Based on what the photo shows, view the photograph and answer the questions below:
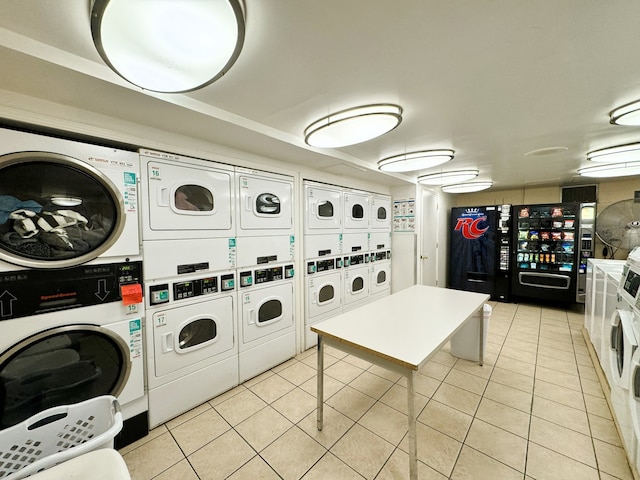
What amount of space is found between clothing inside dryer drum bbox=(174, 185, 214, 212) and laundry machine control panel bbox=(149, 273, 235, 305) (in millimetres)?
586

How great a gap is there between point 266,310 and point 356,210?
6.41ft

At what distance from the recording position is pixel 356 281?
3.69 meters

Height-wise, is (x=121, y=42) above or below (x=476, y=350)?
above

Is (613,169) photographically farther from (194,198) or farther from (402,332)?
(194,198)

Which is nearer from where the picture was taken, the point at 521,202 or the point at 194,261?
the point at 194,261

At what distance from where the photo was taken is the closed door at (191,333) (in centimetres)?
181

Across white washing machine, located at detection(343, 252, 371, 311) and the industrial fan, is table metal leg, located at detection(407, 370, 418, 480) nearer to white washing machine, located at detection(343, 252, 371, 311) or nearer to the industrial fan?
white washing machine, located at detection(343, 252, 371, 311)

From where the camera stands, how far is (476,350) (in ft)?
8.59

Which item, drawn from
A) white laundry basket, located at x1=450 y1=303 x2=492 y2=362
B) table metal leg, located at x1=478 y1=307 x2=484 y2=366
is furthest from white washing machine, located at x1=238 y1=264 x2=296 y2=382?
table metal leg, located at x1=478 y1=307 x2=484 y2=366

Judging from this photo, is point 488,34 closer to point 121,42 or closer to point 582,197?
point 121,42

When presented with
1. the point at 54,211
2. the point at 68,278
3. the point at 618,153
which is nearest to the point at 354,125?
the point at 54,211

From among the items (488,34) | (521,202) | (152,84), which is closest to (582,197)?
(521,202)

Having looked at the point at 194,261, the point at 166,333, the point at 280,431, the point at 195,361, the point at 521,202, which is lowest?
the point at 280,431

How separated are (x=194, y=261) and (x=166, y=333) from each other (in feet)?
1.84
